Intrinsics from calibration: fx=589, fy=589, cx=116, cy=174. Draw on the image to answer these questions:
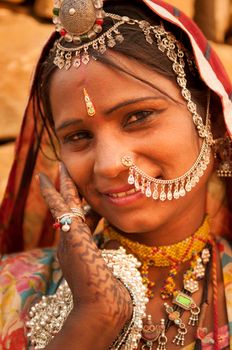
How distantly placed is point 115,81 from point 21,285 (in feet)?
2.87

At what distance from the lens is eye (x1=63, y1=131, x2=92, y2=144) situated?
6.61 feet

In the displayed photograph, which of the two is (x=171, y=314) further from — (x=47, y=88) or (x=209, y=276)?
(x=47, y=88)

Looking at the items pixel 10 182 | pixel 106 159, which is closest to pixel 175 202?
pixel 106 159

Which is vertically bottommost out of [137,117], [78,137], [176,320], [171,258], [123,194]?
[176,320]

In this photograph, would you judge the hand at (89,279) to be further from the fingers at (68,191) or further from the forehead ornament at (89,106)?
the forehead ornament at (89,106)

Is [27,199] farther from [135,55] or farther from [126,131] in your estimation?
[135,55]

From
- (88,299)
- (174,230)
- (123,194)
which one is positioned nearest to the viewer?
(88,299)

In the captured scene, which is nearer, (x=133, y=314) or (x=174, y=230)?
(x=133, y=314)

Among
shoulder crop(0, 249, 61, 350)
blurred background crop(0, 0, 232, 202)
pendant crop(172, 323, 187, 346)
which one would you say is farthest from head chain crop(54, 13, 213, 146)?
blurred background crop(0, 0, 232, 202)

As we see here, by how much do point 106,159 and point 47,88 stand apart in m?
0.42

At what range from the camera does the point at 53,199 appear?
1.99 meters

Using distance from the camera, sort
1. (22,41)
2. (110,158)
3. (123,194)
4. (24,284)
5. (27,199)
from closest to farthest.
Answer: (110,158)
(123,194)
(24,284)
(27,199)
(22,41)

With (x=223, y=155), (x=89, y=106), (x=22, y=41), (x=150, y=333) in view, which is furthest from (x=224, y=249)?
(x=22, y=41)

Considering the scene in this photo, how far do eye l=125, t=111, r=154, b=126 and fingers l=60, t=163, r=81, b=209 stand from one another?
0.32m
